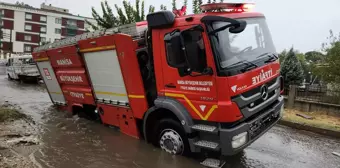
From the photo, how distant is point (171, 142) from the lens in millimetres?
5164

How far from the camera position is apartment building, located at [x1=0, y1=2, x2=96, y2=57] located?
6250 cm

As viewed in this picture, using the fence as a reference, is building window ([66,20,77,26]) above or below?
above

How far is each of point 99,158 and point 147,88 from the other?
1463 mm

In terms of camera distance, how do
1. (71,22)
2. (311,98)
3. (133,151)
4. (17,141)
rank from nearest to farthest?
(133,151) < (17,141) < (311,98) < (71,22)

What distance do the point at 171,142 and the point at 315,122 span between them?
17.8 feet

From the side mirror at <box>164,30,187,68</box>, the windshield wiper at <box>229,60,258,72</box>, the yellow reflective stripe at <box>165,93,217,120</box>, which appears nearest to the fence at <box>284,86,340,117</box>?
the windshield wiper at <box>229,60,258,72</box>

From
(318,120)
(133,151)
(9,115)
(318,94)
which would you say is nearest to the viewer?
(133,151)

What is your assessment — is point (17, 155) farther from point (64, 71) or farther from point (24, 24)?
point (24, 24)

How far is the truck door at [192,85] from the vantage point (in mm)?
4441

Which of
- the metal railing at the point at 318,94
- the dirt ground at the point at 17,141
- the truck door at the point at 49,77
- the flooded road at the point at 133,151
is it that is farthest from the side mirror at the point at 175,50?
the metal railing at the point at 318,94

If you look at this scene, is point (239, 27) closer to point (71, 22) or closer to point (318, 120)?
point (318, 120)

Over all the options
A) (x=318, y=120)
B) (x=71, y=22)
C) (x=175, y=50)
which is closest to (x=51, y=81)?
(x=175, y=50)

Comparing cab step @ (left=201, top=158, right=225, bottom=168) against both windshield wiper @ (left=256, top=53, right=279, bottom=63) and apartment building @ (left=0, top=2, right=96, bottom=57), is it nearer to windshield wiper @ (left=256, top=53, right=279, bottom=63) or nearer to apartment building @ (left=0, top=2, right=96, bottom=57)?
windshield wiper @ (left=256, top=53, right=279, bottom=63)

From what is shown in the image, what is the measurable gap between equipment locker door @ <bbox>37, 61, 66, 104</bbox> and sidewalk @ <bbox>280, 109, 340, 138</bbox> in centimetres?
655
